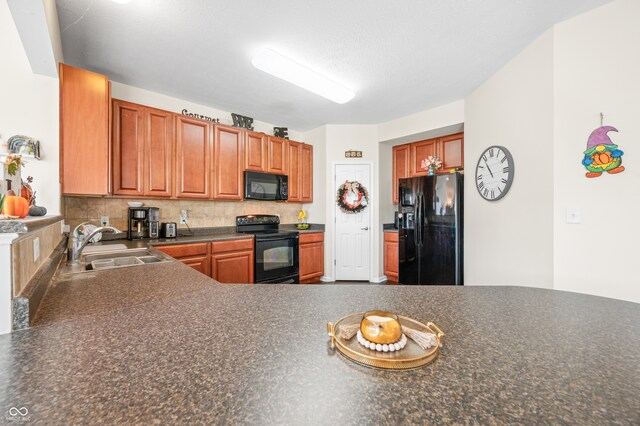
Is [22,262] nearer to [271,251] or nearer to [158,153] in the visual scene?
[158,153]

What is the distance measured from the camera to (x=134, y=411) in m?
0.38

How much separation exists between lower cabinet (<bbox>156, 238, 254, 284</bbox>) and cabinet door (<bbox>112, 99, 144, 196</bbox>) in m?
0.72

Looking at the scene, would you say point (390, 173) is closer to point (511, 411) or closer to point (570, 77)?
point (570, 77)

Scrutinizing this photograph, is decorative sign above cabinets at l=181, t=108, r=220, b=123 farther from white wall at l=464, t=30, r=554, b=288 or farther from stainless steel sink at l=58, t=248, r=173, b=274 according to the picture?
white wall at l=464, t=30, r=554, b=288

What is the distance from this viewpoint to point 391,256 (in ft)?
13.8

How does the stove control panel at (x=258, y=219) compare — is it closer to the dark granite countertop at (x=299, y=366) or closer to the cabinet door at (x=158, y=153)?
the cabinet door at (x=158, y=153)

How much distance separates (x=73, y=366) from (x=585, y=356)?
102 centimetres

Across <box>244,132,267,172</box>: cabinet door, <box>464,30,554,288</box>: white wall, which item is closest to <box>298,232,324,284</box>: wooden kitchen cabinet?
<box>244,132,267,172</box>: cabinet door

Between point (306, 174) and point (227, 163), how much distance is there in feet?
4.33

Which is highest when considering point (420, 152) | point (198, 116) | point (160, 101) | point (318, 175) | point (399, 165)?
point (160, 101)

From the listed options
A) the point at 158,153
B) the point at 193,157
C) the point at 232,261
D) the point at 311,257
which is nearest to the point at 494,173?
the point at 311,257

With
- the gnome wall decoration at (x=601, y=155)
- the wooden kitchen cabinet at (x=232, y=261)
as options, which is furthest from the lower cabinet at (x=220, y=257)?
the gnome wall decoration at (x=601, y=155)

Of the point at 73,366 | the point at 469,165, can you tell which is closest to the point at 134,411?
the point at 73,366

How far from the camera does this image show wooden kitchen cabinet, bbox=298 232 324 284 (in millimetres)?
3803
